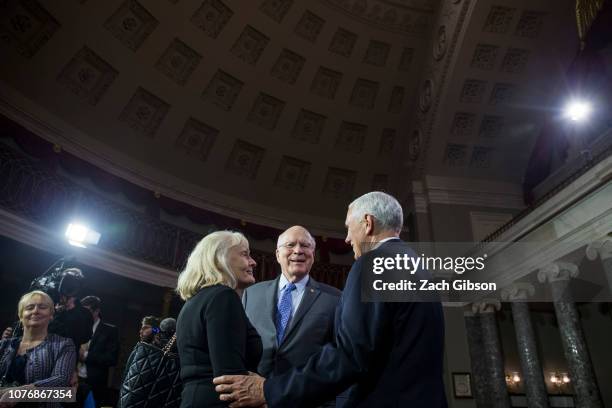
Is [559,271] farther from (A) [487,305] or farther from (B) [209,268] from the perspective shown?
(B) [209,268]

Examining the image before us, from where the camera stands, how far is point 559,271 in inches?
320

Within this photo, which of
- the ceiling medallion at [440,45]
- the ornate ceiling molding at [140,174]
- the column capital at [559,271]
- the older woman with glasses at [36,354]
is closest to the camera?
the older woman with glasses at [36,354]

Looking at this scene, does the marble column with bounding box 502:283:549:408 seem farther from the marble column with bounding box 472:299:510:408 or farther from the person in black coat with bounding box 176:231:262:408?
the person in black coat with bounding box 176:231:262:408

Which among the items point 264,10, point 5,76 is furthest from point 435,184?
point 5,76

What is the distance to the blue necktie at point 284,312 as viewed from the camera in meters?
2.69

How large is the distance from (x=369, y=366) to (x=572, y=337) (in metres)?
8.13

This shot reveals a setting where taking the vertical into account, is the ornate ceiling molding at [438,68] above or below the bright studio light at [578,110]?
above

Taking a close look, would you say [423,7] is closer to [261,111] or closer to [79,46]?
[261,111]

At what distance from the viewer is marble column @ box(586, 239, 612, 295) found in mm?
6831

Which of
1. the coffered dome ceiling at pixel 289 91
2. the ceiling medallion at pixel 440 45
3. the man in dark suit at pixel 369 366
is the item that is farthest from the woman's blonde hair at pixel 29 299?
Result: the ceiling medallion at pixel 440 45

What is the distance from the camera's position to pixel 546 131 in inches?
523

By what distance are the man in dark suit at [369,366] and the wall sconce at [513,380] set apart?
12.2m

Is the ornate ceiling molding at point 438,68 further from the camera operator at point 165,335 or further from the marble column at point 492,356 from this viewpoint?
the camera operator at point 165,335

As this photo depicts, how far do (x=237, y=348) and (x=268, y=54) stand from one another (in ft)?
42.5
